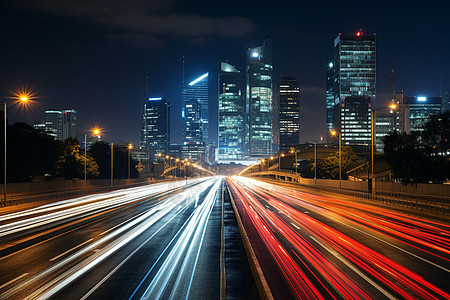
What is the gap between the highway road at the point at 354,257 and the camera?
10.3 m

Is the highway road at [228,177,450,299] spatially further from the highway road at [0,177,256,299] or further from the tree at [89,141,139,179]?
the tree at [89,141,139,179]

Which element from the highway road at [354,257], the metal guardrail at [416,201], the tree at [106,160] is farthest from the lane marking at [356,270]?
the tree at [106,160]

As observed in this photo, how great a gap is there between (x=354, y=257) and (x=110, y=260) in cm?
893

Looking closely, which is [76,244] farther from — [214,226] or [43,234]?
[214,226]

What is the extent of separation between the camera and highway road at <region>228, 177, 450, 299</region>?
33.8ft

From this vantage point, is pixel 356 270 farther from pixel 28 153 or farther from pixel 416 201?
pixel 28 153

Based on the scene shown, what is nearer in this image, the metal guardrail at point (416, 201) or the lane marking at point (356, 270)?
the lane marking at point (356, 270)

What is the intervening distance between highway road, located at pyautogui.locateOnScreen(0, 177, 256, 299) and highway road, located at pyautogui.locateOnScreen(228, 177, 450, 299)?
2054 millimetres

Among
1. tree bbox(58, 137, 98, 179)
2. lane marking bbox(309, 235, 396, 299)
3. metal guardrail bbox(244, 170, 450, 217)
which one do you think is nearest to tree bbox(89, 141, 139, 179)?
tree bbox(58, 137, 98, 179)

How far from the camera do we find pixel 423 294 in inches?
391

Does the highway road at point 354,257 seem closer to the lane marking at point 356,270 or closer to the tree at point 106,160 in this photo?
the lane marking at point 356,270

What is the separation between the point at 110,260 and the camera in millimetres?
13992

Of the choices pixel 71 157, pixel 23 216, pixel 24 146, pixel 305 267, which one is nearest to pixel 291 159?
pixel 71 157

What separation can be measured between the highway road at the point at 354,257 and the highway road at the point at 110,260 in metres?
2.05
